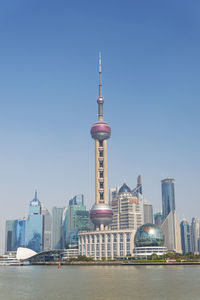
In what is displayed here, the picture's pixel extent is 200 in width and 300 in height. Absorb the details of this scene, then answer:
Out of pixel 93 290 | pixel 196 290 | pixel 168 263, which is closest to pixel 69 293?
pixel 93 290

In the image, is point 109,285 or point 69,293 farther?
point 109,285

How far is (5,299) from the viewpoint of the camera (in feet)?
217

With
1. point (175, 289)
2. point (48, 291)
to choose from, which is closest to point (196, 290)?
point (175, 289)

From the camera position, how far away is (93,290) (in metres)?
76.3

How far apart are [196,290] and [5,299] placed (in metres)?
35.7

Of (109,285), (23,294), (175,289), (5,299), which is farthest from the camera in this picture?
(109,285)

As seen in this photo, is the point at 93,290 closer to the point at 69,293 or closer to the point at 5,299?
the point at 69,293

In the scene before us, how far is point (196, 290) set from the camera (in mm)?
75438

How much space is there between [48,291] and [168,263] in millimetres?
134452

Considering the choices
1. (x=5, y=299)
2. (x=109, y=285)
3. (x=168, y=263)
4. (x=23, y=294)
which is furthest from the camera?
(x=168, y=263)

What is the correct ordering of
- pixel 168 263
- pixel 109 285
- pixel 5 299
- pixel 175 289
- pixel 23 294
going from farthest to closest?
pixel 168 263
pixel 109 285
pixel 175 289
pixel 23 294
pixel 5 299

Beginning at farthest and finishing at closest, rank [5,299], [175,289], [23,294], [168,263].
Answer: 1. [168,263]
2. [175,289]
3. [23,294]
4. [5,299]

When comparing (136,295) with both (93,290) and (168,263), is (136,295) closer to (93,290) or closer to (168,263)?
(93,290)

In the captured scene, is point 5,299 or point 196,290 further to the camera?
point 196,290
